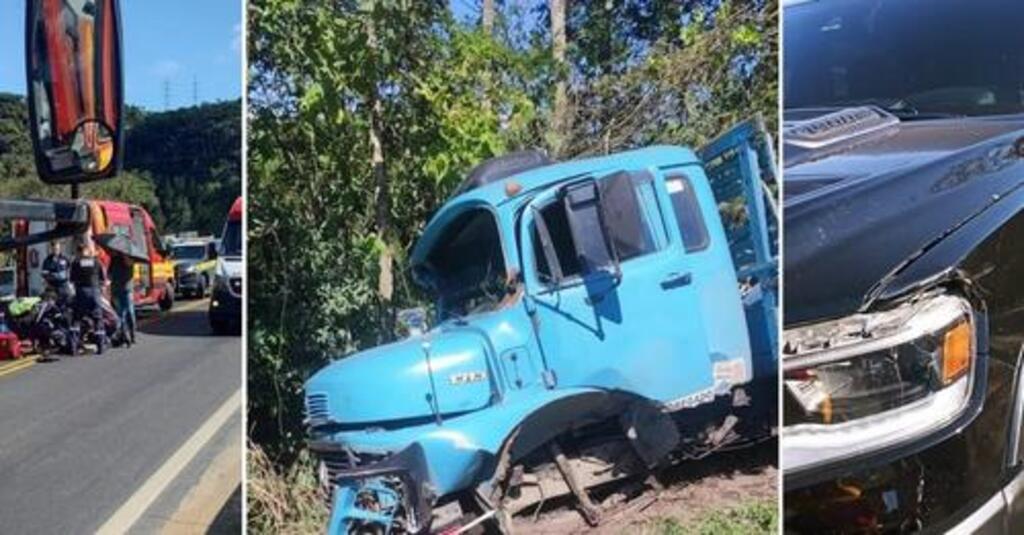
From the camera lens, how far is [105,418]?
2.62 meters

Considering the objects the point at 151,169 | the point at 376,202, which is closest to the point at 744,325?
the point at 376,202

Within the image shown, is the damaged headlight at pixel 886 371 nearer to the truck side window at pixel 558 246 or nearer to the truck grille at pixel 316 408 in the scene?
the truck side window at pixel 558 246

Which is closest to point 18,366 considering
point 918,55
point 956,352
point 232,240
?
point 232,240

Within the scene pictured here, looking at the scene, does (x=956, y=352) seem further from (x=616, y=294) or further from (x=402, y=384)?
(x=402, y=384)

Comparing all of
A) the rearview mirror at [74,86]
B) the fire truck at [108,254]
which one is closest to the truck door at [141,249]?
the fire truck at [108,254]

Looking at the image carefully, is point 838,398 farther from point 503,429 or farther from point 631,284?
point 503,429

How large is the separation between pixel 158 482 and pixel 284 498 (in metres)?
0.37

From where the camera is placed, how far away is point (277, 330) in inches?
96.0

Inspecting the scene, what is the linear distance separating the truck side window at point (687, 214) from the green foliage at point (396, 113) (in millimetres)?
102

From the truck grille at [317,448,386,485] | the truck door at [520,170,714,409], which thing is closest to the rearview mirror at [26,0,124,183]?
the truck grille at [317,448,386,485]

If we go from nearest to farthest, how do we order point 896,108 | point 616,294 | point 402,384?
point 402,384
point 616,294
point 896,108

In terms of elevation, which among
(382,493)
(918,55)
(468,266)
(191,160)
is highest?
(918,55)

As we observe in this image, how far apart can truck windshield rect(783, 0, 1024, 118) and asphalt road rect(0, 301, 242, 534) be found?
1.48 m

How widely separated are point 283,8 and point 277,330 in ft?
2.06
